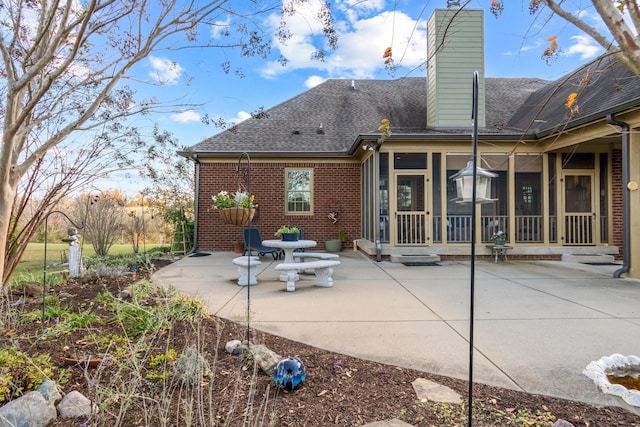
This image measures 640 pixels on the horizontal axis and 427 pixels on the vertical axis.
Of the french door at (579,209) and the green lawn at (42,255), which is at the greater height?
the french door at (579,209)

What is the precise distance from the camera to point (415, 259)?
855 centimetres

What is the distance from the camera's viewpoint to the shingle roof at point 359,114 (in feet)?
34.0

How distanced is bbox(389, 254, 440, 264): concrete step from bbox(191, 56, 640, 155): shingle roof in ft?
11.2

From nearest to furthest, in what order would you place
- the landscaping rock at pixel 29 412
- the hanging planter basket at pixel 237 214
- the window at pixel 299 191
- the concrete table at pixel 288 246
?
the landscaping rock at pixel 29 412 → the hanging planter basket at pixel 237 214 → the concrete table at pixel 288 246 → the window at pixel 299 191

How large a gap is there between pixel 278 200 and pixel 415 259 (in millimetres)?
4674

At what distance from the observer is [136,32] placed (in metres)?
3.84

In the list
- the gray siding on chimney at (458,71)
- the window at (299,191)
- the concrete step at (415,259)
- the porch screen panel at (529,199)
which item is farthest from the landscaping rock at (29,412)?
the gray siding on chimney at (458,71)

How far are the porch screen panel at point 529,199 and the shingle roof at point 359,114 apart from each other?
1.02 m

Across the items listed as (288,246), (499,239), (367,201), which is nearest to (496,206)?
(499,239)

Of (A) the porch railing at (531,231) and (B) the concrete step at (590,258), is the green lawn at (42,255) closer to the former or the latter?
(A) the porch railing at (531,231)

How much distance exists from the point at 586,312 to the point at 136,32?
616cm

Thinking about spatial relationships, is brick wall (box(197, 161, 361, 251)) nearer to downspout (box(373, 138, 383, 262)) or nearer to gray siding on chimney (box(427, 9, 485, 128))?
downspout (box(373, 138, 383, 262))

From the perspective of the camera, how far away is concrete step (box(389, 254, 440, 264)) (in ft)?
27.9

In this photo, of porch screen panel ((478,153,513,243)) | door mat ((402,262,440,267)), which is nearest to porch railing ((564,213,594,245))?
porch screen panel ((478,153,513,243))
